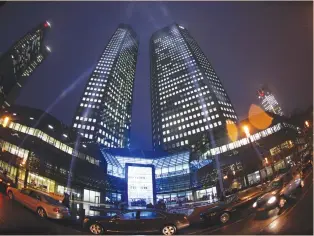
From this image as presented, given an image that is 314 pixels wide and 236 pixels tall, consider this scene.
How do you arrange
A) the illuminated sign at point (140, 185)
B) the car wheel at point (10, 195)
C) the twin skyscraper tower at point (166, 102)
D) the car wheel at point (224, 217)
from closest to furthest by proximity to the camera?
the car wheel at point (224, 217) → the car wheel at point (10, 195) → the illuminated sign at point (140, 185) → the twin skyscraper tower at point (166, 102)

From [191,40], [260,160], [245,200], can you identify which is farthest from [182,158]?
[191,40]

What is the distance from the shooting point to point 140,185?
12250 mm

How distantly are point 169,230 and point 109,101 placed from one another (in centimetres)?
6849

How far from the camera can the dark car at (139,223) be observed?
27.0 ft

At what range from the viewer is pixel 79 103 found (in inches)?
2771

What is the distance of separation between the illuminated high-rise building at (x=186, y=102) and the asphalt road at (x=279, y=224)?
5059 cm

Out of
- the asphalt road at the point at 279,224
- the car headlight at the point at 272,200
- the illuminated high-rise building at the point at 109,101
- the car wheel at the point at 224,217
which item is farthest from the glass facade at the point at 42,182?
the illuminated high-rise building at the point at 109,101

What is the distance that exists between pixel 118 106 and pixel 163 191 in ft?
167

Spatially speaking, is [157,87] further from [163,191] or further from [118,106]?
[163,191]

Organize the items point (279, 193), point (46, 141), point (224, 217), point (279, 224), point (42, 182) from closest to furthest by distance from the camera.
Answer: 1. point (279, 224)
2. point (224, 217)
3. point (279, 193)
4. point (42, 182)
5. point (46, 141)

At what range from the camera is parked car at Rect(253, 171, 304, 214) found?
8828mm

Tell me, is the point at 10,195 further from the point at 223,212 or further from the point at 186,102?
the point at 186,102

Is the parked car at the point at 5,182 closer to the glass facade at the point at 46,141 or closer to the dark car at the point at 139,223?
the dark car at the point at 139,223

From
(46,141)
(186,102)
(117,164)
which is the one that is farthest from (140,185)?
(186,102)
